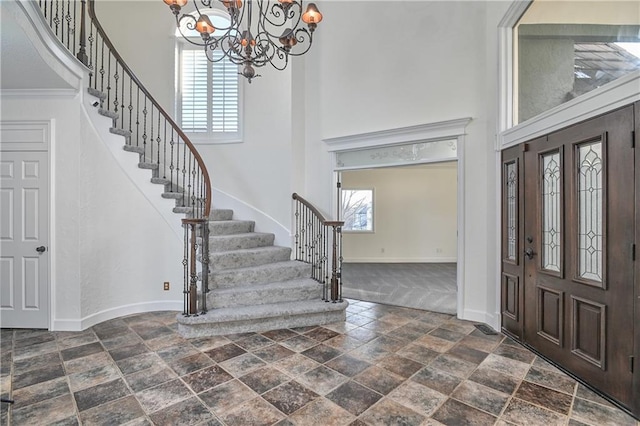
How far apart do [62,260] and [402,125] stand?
14.5ft

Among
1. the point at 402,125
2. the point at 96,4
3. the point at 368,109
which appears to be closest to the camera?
the point at 402,125

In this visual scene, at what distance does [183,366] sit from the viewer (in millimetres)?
2684

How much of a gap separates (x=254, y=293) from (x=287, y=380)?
53.5 inches

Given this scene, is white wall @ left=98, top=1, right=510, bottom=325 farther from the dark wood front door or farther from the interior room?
the dark wood front door

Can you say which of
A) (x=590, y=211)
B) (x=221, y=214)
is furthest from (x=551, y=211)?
(x=221, y=214)

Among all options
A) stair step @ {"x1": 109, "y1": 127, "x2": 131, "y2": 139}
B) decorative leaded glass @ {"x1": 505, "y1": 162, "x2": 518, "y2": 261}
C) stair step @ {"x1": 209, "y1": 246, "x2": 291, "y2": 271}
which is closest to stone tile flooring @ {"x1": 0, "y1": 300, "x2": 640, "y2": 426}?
stair step @ {"x1": 209, "y1": 246, "x2": 291, "y2": 271}

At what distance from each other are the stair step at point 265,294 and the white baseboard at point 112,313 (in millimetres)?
847

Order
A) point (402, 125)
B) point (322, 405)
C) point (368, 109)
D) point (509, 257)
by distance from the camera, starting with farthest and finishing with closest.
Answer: point (368, 109) < point (402, 125) < point (509, 257) < point (322, 405)

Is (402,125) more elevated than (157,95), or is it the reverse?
(157,95)

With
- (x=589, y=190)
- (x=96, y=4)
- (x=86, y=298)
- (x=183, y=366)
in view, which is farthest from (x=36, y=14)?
(x=589, y=190)

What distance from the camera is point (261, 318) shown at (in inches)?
136

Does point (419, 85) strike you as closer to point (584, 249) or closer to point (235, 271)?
point (584, 249)

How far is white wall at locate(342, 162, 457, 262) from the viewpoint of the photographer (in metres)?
8.38

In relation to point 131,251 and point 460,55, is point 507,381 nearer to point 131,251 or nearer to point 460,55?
point 460,55
